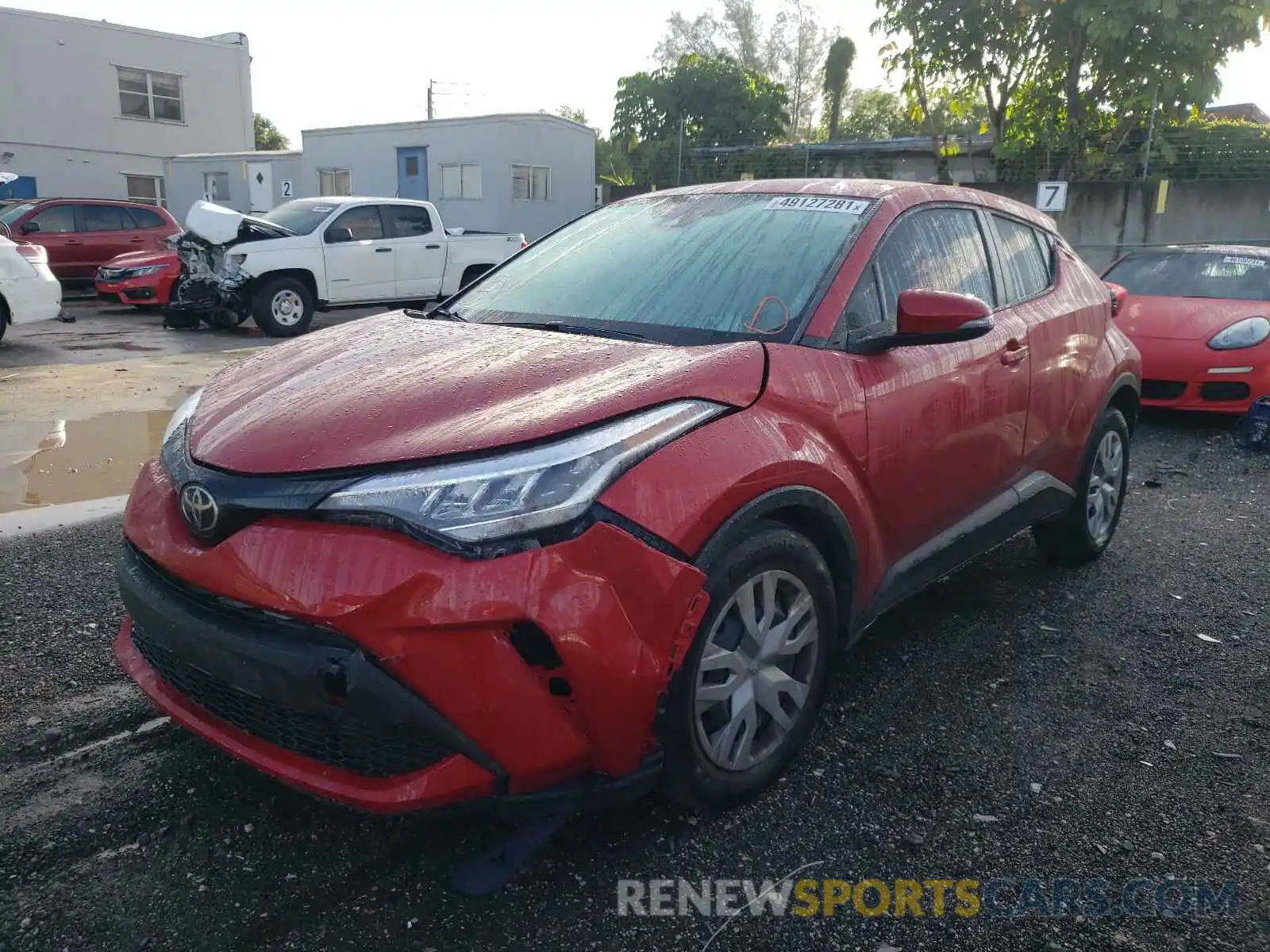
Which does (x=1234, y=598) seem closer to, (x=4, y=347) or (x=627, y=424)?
(x=627, y=424)

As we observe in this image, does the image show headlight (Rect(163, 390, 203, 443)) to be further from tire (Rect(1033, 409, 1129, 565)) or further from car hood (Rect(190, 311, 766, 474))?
tire (Rect(1033, 409, 1129, 565))

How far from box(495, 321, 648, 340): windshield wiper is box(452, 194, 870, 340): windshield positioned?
1.1 inches

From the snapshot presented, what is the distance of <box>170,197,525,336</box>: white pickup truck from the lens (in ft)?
A: 39.4

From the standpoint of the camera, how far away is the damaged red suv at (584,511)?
197 centimetres

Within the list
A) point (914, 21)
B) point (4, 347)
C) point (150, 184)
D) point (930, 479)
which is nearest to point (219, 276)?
point (4, 347)

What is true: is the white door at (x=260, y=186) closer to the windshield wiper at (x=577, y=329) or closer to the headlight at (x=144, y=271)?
the headlight at (x=144, y=271)

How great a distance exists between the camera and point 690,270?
306 centimetres

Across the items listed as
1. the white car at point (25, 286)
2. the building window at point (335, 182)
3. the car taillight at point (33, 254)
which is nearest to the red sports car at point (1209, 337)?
the white car at point (25, 286)

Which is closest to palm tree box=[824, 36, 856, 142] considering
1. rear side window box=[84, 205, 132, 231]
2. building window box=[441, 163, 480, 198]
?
building window box=[441, 163, 480, 198]

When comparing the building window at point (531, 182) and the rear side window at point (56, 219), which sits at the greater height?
the building window at point (531, 182)

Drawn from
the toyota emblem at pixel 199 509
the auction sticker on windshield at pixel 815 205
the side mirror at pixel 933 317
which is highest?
the auction sticker on windshield at pixel 815 205

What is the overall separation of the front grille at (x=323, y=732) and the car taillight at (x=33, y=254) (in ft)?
33.7

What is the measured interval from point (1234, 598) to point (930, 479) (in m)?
1.98

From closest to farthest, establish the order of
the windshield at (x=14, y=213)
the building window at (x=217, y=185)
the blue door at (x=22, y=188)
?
the windshield at (x=14, y=213) → the blue door at (x=22, y=188) → the building window at (x=217, y=185)
